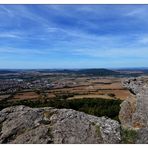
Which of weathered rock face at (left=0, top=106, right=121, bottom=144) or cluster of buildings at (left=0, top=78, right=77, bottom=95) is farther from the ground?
weathered rock face at (left=0, top=106, right=121, bottom=144)

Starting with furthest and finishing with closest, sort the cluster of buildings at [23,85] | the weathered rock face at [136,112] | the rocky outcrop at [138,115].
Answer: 1. the cluster of buildings at [23,85]
2. the weathered rock face at [136,112]
3. the rocky outcrop at [138,115]

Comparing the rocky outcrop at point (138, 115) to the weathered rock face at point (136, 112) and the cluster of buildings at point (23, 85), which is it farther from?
the cluster of buildings at point (23, 85)

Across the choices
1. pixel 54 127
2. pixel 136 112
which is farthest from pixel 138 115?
pixel 54 127

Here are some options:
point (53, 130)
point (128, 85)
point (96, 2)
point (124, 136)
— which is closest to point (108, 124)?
point (124, 136)

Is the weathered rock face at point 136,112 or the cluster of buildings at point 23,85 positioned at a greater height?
the weathered rock face at point 136,112

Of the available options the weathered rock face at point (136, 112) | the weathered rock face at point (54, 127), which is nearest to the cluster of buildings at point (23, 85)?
the weathered rock face at point (136, 112)

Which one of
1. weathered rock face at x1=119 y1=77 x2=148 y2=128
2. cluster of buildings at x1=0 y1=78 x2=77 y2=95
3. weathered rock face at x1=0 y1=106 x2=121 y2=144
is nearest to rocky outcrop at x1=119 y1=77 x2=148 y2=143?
weathered rock face at x1=119 y1=77 x2=148 y2=128

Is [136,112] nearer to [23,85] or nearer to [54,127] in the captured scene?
[54,127]

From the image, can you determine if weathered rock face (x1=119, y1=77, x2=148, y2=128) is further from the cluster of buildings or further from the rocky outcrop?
the cluster of buildings

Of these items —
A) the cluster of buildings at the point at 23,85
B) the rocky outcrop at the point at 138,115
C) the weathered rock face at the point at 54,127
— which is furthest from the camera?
the cluster of buildings at the point at 23,85
